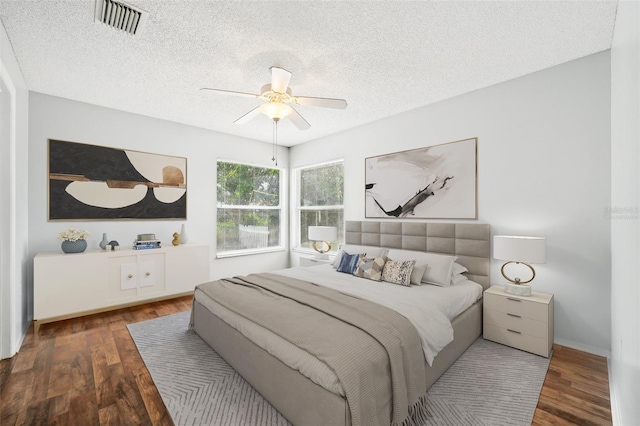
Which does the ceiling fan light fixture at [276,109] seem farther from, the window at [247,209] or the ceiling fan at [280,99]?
the window at [247,209]

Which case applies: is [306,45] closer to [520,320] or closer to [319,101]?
[319,101]

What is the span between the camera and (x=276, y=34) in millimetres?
2205

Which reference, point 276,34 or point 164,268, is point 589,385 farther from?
point 164,268

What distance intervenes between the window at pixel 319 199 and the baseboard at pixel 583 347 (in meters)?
3.02

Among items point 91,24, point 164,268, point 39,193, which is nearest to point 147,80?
point 91,24

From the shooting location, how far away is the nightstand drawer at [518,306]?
2.48 m

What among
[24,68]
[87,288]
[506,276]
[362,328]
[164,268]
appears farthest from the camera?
[164,268]

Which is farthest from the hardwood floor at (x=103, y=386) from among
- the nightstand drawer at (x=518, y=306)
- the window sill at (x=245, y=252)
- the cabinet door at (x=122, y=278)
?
the window sill at (x=245, y=252)

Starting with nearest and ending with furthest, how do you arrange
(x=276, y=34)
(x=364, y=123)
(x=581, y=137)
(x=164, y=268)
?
1. (x=276, y=34)
2. (x=581, y=137)
3. (x=164, y=268)
4. (x=364, y=123)

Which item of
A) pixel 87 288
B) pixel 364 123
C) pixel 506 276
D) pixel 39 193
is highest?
pixel 364 123

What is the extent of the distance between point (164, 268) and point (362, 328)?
3.20 m

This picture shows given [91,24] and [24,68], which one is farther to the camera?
[24,68]

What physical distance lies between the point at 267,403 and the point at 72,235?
3.11 m

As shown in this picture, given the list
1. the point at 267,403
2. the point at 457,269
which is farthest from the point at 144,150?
the point at 457,269
